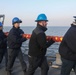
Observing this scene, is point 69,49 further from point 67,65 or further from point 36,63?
point 36,63

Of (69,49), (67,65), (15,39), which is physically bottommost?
(67,65)

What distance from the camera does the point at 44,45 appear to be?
245 inches

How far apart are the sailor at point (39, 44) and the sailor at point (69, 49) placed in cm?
55

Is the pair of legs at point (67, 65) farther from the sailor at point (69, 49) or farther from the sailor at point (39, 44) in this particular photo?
the sailor at point (39, 44)

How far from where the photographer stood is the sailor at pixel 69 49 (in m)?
Result: 5.70

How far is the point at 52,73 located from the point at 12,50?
5.47ft

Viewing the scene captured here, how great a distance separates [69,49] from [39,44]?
837 millimetres

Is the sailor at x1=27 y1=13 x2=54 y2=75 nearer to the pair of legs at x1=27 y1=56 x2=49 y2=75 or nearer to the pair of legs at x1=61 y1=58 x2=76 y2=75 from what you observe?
the pair of legs at x1=27 y1=56 x2=49 y2=75

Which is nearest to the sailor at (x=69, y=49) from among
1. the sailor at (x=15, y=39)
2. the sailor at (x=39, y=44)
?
the sailor at (x=39, y=44)

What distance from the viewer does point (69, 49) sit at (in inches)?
228

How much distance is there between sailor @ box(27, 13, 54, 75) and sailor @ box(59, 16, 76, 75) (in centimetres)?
55

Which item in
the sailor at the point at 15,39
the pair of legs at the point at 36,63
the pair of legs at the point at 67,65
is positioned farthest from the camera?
the sailor at the point at 15,39

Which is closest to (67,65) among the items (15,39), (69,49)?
(69,49)

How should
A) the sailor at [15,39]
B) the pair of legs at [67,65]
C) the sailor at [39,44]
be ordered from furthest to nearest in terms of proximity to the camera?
1. the sailor at [15,39]
2. the sailor at [39,44]
3. the pair of legs at [67,65]
